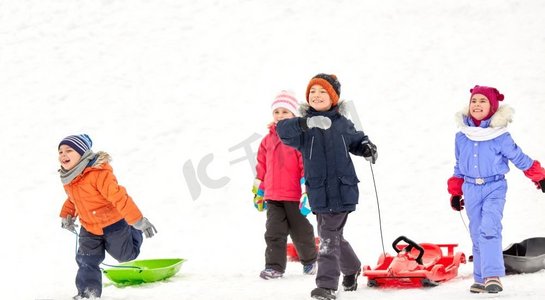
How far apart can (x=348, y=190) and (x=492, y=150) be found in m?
1.20

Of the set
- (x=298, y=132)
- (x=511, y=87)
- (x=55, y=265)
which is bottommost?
(x=55, y=265)

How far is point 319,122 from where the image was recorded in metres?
5.97

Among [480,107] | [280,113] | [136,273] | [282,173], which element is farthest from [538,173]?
[136,273]

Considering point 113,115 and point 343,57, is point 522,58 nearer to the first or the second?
point 343,57

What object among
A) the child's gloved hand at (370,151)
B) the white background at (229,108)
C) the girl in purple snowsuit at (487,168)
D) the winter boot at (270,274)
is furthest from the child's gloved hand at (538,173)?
the winter boot at (270,274)

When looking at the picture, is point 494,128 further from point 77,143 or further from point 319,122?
point 77,143

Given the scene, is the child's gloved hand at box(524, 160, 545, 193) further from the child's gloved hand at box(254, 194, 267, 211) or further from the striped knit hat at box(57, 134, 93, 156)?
the striped knit hat at box(57, 134, 93, 156)

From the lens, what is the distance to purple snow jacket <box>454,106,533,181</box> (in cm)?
619

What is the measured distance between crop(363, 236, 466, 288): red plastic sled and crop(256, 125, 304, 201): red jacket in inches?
41.9

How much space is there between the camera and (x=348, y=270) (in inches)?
249

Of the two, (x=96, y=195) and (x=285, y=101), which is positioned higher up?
(x=285, y=101)

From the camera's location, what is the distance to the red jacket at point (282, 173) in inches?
288

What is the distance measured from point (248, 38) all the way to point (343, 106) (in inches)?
436

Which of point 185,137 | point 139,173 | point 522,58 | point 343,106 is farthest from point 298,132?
point 522,58
